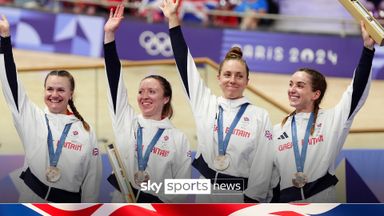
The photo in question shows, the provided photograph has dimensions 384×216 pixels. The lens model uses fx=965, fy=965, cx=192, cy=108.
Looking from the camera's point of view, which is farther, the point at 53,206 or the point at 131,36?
the point at 131,36

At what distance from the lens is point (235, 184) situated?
5.35m

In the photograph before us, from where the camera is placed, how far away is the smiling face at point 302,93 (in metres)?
5.39

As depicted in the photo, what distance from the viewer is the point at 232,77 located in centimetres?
538

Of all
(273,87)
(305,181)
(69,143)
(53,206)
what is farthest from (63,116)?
(273,87)

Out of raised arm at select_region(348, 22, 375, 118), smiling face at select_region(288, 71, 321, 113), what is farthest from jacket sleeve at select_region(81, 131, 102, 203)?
raised arm at select_region(348, 22, 375, 118)

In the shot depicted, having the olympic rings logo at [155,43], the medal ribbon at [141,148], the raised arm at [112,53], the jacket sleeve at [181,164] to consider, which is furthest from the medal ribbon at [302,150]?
the olympic rings logo at [155,43]

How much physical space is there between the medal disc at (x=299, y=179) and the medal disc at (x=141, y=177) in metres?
0.82

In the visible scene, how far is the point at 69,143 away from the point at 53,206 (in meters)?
0.37

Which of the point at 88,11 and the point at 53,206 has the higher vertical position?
the point at 88,11

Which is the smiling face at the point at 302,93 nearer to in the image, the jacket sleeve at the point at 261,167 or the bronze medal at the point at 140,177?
the jacket sleeve at the point at 261,167

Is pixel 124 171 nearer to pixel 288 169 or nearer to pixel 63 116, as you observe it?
pixel 63 116

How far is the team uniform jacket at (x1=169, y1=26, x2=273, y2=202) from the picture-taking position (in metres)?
5.36

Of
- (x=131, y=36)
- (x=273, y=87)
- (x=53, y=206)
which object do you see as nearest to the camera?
(x=53, y=206)

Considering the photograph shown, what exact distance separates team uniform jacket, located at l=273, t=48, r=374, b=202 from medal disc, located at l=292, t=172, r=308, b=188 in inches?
0.8
